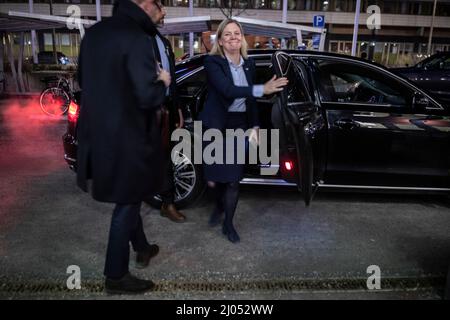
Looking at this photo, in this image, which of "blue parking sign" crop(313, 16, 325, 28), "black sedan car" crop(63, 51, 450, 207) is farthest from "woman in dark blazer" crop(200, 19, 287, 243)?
"blue parking sign" crop(313, 16, 325, 28)

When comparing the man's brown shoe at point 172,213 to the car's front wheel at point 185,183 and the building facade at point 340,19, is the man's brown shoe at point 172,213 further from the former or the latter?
the building facade at point 340,19

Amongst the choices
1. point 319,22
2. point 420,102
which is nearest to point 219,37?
point 420,102

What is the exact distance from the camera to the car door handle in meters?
4.16

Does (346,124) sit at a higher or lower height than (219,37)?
lower

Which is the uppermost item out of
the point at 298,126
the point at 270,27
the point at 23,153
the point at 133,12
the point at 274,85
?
the point at 270,27

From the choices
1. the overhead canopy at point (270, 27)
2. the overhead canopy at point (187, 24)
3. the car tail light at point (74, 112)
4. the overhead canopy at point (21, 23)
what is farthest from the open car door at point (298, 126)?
the overhead canopy at point (21, 23)

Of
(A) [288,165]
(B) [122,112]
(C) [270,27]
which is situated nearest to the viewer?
(B) [122,112]

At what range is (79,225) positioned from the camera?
13.1ft

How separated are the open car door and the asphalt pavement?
0.52 metres

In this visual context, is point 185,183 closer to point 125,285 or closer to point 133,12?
point 125,285

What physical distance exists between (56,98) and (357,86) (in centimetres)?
793

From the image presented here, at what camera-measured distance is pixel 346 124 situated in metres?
4.17

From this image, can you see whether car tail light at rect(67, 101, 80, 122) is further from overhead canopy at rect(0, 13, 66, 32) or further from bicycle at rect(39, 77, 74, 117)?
overhead canopy at rect(0, 13, 66, 32)
